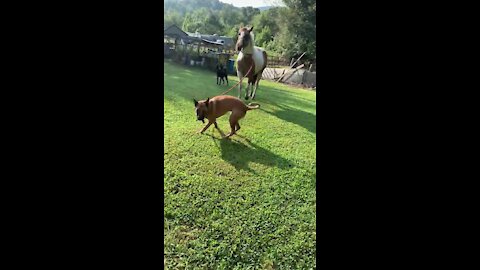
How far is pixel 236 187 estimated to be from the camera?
170 cm

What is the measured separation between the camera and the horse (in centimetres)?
286

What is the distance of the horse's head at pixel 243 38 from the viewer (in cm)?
280

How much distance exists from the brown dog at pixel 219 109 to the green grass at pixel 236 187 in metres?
0.11

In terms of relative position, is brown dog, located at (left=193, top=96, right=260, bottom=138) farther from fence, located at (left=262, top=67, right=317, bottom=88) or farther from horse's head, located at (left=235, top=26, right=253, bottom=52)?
fence, located at (left=262, top=67, right=317, bottom=88)

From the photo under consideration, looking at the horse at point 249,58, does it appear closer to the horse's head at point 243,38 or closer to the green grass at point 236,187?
the horse's head at point 243,38

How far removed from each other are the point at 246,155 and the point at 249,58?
1.42 m

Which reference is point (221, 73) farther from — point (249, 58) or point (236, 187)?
point (236, 187)
